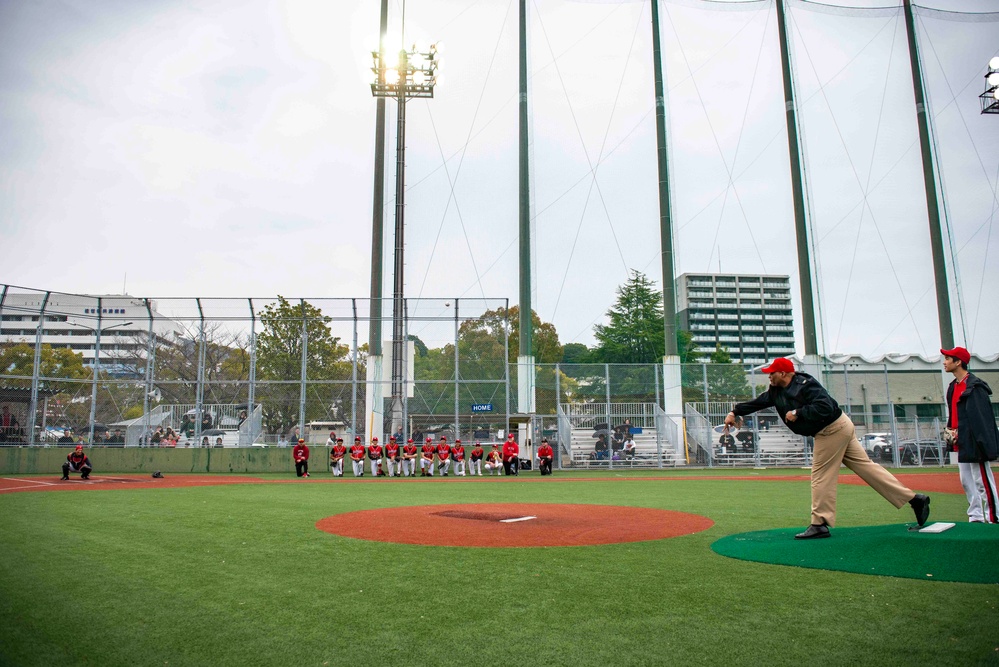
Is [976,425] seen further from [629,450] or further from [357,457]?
[629,450]

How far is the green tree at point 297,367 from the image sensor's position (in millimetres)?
28016

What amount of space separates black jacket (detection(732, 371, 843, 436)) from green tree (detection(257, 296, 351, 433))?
23075 mm

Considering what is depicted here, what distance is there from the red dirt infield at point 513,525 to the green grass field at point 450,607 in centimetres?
51

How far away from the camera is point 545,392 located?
94.1 feet

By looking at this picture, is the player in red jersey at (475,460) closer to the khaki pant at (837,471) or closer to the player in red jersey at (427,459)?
the player in red jersey at (427,459)

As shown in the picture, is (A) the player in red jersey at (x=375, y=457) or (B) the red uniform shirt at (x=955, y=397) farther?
(A) the player in red jersey at (x=375, y=457)

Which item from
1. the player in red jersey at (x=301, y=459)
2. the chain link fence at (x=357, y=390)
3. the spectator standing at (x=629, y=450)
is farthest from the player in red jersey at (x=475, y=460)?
the spectator standing at (x=629, y=450)

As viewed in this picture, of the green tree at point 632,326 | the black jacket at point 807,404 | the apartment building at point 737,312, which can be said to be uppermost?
the apartment building at point 737,312

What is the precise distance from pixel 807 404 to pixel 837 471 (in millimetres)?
696

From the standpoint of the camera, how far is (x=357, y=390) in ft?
90.2

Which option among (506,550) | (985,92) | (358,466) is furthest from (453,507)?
(985,92)

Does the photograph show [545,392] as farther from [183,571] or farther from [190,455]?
[183,571]

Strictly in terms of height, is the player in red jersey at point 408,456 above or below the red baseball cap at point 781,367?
below

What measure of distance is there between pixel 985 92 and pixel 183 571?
37.0m
